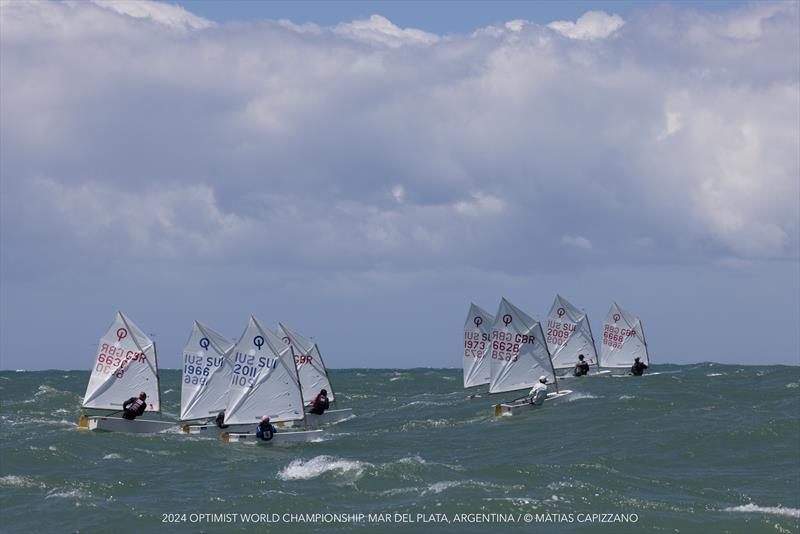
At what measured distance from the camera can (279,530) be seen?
31922mm

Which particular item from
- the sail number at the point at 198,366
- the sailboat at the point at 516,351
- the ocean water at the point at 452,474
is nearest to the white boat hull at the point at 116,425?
the ocean water at the point at 452,474

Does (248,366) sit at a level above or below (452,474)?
above

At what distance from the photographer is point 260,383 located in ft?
174

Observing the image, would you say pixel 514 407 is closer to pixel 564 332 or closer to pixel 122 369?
pixel 122 369

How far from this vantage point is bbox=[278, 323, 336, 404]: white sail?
67.2 metres

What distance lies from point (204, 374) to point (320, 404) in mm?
6658

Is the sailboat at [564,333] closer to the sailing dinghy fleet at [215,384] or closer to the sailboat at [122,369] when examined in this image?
the sailing dinghy fleet at [215,384]

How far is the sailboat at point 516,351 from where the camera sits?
2410 inches

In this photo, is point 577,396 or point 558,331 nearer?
point 577,396

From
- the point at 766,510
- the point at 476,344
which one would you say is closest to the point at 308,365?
the point at 476,344

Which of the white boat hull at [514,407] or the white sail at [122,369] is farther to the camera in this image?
the white sail at [122,369]

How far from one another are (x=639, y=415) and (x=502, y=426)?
6.39m

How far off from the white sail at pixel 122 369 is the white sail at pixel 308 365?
9121mm

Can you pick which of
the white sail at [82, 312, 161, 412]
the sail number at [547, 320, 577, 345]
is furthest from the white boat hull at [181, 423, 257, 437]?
the sail number at [547, 320, 577, 345]
